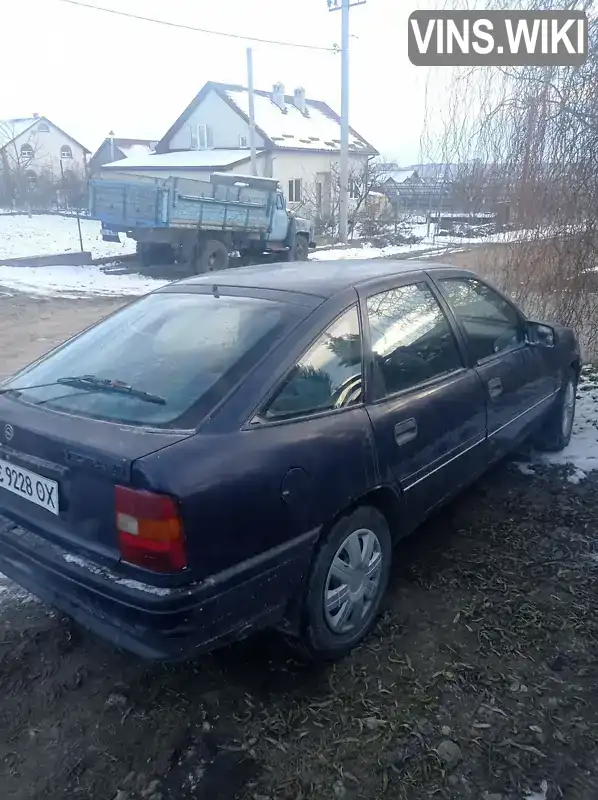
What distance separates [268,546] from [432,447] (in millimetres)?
1134

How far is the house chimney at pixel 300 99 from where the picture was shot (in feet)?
130

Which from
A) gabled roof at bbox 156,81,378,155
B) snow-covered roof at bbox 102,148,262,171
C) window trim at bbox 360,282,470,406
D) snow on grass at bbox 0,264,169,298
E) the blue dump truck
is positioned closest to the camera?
window trim at bbox 360,282,470,406

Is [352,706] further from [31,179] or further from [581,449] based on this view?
[31,179]

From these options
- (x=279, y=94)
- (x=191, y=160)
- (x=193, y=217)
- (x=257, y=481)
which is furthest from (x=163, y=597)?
(x=279, y=94)

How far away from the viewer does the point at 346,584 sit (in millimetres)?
2730

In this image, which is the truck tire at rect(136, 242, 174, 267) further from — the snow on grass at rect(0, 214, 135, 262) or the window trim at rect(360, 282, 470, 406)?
the window trim at rect(360, 282, 470, 406)

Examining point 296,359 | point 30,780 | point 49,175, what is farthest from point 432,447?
point 49,175

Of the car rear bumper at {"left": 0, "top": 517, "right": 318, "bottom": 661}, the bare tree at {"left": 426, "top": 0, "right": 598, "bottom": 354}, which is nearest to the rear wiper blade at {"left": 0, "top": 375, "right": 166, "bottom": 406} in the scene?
the car rear bumper at {"left": 0, "top": 517, "right": 318, "bottom": 661}

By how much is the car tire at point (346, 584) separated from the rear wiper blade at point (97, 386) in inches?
33.9

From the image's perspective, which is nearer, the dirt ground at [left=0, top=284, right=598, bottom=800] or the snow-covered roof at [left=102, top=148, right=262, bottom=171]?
the dirt ground at [left=0, top=284, right=598, bottom=800]

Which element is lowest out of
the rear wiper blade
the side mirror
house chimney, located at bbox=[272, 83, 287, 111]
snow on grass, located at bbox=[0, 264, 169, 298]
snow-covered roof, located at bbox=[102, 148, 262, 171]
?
snow on grass, located at bbox=[0, 264, 169, 298]

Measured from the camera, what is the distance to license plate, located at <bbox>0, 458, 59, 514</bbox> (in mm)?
2387

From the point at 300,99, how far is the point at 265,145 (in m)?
8.78

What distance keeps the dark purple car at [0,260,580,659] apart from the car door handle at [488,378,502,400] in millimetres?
168
